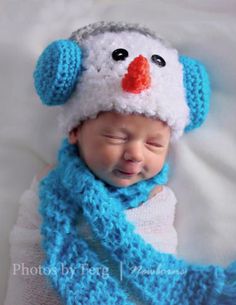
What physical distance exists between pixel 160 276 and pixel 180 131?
0.30m

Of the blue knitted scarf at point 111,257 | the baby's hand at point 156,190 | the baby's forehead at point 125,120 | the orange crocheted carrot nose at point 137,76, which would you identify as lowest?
the blue knitted scarf at point 111,257

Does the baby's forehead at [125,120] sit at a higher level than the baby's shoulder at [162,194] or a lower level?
higher

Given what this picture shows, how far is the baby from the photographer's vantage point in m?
1.06

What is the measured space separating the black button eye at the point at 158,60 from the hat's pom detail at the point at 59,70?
0.15 m

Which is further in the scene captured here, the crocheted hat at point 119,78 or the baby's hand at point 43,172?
the baby's hand at point 43,172

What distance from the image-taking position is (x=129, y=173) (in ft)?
3.59

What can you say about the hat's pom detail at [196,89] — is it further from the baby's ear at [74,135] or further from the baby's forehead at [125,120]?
the baby's ear at [74,135]

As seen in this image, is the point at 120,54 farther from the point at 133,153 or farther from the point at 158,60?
the point at 133,153

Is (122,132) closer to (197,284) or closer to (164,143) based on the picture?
(164,143)

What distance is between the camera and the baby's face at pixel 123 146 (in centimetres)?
107

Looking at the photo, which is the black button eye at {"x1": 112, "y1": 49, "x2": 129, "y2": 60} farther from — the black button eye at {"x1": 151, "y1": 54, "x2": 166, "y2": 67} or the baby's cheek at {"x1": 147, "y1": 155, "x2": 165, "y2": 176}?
the baby's cheek at {"x1": 147, "y1": 155, "x2": 165, "y2": 176}

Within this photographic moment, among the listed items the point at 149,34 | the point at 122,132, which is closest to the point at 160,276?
the point at 122,132

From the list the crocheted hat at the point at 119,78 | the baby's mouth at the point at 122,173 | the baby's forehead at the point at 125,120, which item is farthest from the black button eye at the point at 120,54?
the baby's mouth at the point at 122,173

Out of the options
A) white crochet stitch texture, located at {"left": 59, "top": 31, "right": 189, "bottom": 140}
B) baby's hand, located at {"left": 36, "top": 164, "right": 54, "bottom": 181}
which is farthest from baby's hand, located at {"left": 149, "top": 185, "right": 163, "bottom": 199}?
baby's hand, located at {"left": 36, "top": 164, "right": 54, "bottom": 181}
